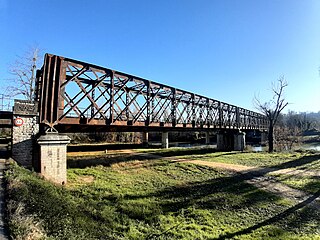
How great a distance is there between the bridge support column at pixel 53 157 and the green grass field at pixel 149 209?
0.95 meters

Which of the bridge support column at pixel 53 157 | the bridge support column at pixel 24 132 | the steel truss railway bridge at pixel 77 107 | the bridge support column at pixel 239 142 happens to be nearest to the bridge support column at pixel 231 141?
the bridge support column at pixel 239 142

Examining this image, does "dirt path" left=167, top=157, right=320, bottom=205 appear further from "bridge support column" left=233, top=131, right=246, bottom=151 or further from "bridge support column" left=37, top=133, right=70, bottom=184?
"bridge support column" left=233, top=131, right=246, bottom=151

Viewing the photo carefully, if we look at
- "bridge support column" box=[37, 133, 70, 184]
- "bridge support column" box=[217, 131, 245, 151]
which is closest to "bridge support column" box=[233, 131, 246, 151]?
"bridge support column" box=[217, 131, 245, 151]

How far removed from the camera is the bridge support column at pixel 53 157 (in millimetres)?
11898

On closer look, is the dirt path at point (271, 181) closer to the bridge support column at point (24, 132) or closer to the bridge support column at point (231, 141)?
the bridge support column at point (24, 132)

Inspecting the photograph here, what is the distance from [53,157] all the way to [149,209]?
6206 mm

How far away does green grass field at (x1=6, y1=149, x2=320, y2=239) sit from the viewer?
634 cm

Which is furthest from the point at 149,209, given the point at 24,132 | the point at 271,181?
the point at 271,181

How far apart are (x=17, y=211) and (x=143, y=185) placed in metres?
8.63

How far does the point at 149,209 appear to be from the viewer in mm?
10016

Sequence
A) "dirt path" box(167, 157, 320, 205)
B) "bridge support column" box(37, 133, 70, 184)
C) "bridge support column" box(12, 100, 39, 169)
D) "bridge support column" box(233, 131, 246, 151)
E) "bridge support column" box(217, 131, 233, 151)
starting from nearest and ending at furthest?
"bridge support column" box(37, 133, 70, 184) < "bridge support column" box(12, 100, 39, 169) < "dirt path" box(167, 157, 320, 205) < "bridge support column" box(233, 131, 246, 151) < "bridge support column" box(217, 131, 233, 151)

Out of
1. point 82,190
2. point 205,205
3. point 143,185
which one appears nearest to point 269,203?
point 205,205

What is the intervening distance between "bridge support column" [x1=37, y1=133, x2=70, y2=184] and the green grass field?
0.95m

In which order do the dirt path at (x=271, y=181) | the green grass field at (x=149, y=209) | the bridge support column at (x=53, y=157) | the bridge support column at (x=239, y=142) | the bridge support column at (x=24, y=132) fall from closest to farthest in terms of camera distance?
the green grass field at (x=149, y=209) < the bridge support column at (x=53, y=157) < the bridge support column at (x=24, y=132) < the dirt path at (x=271, y=181) < the bridge support column at (x=239, y=142)
